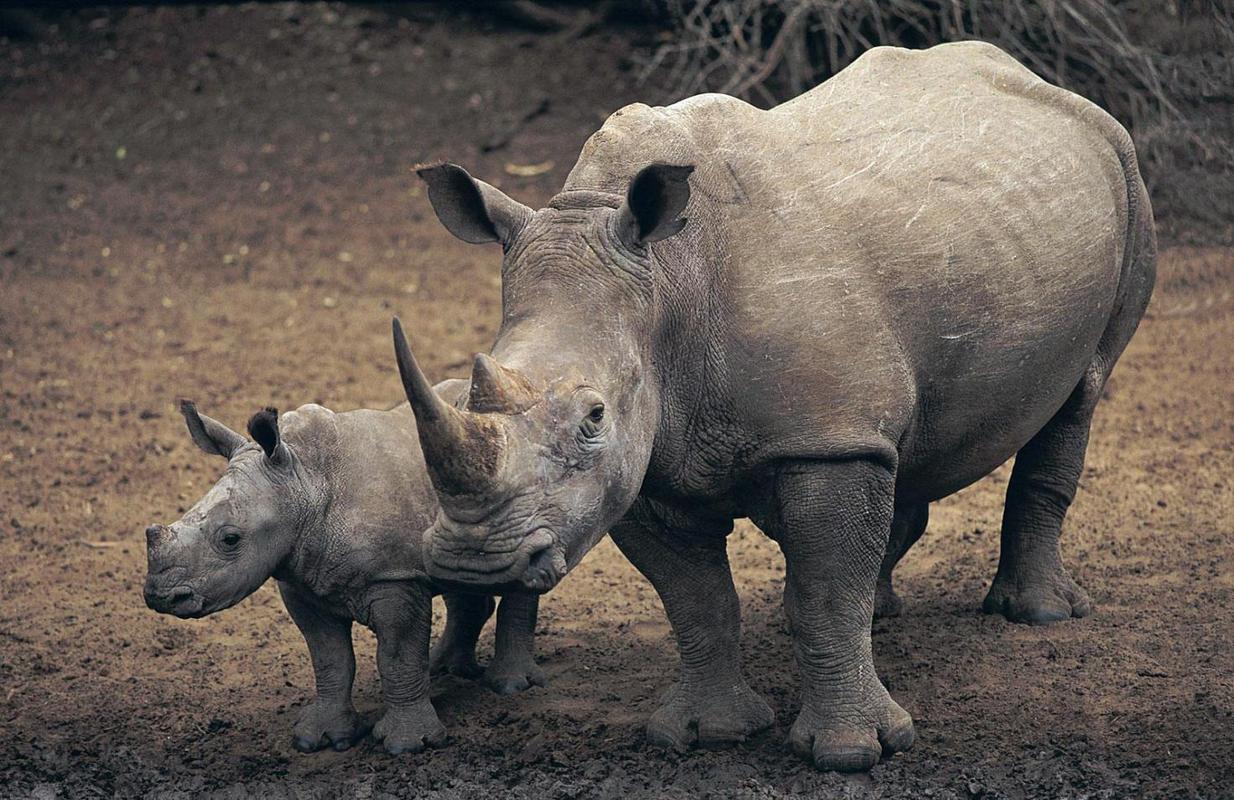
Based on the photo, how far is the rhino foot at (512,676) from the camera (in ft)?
19.5

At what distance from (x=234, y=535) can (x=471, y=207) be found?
4.40 ft

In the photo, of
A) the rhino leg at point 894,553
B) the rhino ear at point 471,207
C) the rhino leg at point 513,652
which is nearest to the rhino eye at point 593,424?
the rhino ear at point 471,207

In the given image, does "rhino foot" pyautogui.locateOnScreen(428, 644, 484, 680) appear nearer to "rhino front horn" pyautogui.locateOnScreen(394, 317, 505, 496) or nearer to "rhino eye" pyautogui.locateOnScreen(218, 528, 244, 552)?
"rhino eye" pyautogui.locateOnScreen(218, 528, 244, 552)

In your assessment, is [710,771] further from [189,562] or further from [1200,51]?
[1200,51]

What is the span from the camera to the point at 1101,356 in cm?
602

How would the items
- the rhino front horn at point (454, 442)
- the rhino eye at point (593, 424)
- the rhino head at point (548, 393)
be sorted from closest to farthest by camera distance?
the rhino front horn at point (454, 442) < the rhino head at point (548, 393) < the rhino eye at point (593, 424)

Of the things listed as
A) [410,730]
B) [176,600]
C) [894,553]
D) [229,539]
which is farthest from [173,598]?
[894,553]

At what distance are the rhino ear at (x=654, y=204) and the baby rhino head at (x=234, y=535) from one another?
139 centimetres

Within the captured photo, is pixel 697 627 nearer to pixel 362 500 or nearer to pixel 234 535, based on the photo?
pixel 362 500

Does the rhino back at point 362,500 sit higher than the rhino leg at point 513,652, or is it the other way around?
the rhino back at point 362,500

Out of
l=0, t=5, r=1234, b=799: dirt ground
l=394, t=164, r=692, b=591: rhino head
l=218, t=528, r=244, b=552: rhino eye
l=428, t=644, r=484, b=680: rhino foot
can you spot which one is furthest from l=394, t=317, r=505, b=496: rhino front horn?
l=428, t=644, r=484, b=680: rhino foot

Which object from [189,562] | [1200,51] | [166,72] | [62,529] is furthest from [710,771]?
[166,72]

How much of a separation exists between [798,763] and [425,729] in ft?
4.10

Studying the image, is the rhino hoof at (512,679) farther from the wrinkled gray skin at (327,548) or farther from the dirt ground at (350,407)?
the wrinkled gray skin at (327,548)
